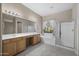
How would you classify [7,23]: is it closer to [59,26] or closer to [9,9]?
[9,9]

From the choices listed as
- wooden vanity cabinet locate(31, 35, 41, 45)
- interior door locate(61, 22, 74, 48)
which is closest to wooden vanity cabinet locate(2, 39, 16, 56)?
wooden vanity cabinet locate(31, 35, 41, 45)

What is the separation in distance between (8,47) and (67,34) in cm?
269

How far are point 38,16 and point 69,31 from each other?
5.15 feet

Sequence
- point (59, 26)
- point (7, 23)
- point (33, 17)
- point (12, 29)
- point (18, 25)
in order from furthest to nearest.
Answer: point (33, 17) → point (59, 26) → point (18, 25) → point (12, 29) → point (7, 23)

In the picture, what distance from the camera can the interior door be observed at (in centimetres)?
414

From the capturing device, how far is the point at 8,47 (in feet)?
8.97

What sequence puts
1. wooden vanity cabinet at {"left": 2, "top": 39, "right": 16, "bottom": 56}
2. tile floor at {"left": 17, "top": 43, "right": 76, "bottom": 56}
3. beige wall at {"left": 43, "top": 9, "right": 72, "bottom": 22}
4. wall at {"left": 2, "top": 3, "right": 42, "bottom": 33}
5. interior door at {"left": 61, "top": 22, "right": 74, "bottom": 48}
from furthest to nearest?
interior door at {"left": 61, "top": 22, "right": 74, "bottom": 48} → beige wall at {"left": 43, "top": 9, "right": 72, "bottom": 22} → tile floor at {"left": 17, "top": 43, "right": 76, "bottom": 56} → wall at {"left": 2, "top": 3, "right": 42, "bottom": 33} → wooden vanity cabinet at {"left": 2, "top": 39, "right": 16, "bottom": 56}

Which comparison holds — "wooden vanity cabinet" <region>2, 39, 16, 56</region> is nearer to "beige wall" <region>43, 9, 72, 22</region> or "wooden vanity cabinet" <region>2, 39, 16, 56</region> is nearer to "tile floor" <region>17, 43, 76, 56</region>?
"tile floor" <region>17, 43, 76, 56</region>

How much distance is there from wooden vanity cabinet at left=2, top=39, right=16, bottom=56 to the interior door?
221 cm

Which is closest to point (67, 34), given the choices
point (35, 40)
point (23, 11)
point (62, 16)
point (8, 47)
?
point (62, 16)

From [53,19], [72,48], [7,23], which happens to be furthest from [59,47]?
[7,23]

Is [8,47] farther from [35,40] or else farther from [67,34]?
[67,34]

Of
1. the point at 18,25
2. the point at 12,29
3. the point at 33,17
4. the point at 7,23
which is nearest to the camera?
the point at 7,23

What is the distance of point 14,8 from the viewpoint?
11.8 feet
